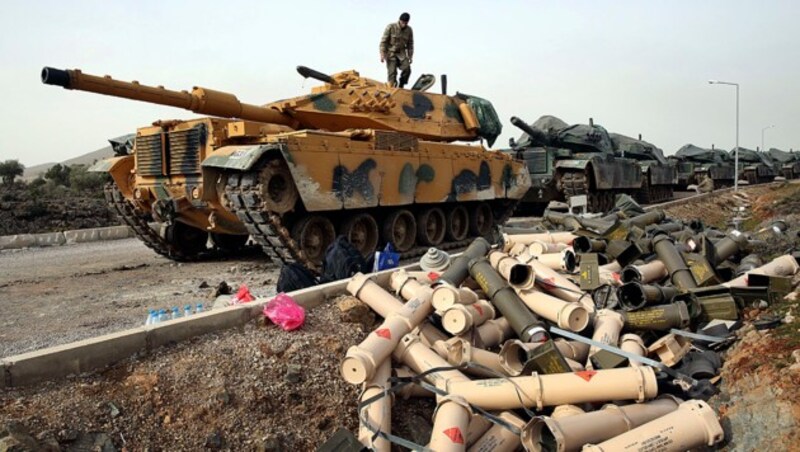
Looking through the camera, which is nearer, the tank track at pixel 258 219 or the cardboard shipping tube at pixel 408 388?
the cardboard shipping tube at pixel 408 388

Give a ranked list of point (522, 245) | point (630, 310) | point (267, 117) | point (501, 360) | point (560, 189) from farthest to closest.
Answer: point (560, 189) < point (267, 117) < point (522, 245) < point (630, 310) < point (501, 360)

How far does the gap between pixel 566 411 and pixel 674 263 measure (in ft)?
9.26

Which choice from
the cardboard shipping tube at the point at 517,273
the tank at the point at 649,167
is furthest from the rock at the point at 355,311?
the tank at the point at 649,167

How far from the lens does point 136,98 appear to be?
29.1 ft

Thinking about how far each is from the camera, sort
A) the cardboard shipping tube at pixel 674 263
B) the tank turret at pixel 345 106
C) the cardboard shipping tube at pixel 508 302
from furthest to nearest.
Result: the tank turret at pixel 345 106 < the cardboard shipping tube at pixel 674 263 < the cardboard shipping tube at pixel 508 302

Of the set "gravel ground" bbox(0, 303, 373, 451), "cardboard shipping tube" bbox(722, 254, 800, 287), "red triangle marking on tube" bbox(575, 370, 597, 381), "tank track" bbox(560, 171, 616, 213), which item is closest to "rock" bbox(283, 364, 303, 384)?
"gravel ground" bbox(0, 303, 373, 451)

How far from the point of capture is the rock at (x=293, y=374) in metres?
4.13

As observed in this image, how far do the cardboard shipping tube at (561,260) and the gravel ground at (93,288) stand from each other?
346cm

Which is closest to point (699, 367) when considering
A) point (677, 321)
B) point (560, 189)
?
point (677, 321)

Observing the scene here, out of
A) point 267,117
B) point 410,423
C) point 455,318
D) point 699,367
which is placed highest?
point 267,117

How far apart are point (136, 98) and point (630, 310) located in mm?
7156

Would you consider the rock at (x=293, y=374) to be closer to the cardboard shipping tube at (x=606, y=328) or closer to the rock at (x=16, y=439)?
the rock at (x=16, y=439)

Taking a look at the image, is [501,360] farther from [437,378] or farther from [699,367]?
[699,367]

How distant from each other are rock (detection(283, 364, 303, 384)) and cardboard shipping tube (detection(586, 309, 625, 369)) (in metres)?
1.96
